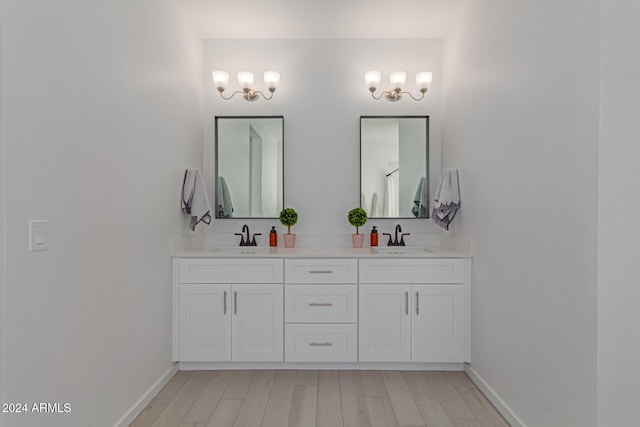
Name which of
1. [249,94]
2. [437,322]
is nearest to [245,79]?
[249,94]

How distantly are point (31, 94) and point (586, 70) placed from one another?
202 centimetres

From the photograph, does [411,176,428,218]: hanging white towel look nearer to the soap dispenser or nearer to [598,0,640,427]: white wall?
the soap dispenser

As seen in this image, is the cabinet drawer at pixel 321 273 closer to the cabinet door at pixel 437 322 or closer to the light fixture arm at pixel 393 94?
the cabinet door at pixel 437 322

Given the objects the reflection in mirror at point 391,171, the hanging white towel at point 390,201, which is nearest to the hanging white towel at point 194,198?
the reflection in mirror at point 391,171

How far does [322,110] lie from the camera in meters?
3.59

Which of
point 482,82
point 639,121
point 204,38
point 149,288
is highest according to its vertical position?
point 204,38

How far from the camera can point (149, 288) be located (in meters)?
2.52

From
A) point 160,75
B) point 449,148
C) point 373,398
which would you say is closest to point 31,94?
point 160,75

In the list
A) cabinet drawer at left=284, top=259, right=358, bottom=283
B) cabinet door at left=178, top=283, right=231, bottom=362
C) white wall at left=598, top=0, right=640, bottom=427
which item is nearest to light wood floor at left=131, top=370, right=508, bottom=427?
cabinet door at left=178, top=283, right=231, bottom=362

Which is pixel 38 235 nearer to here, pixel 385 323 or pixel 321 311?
pixel 321 311

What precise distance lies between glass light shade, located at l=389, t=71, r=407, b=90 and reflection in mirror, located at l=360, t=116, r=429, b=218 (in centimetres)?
27

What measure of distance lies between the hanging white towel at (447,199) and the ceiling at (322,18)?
118cm

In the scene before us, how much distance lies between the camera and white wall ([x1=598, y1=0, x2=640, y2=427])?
1478 mm

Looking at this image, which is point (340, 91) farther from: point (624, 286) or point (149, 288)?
point (624, 286)
